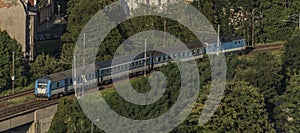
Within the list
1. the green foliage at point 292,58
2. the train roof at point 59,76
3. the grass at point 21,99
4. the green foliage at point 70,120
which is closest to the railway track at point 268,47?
the green foliage at point 292,58

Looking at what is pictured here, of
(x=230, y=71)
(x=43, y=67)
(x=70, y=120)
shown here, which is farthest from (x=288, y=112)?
(x=43, y=67)

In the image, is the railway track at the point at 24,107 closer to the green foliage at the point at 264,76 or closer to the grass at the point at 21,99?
the grass at the point at 21,99

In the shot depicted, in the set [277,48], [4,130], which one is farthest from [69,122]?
[277,48]

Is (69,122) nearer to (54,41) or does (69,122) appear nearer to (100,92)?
(100,92)


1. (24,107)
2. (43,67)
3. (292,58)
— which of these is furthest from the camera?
(43,67)

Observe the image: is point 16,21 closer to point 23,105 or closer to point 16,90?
point 16,90
